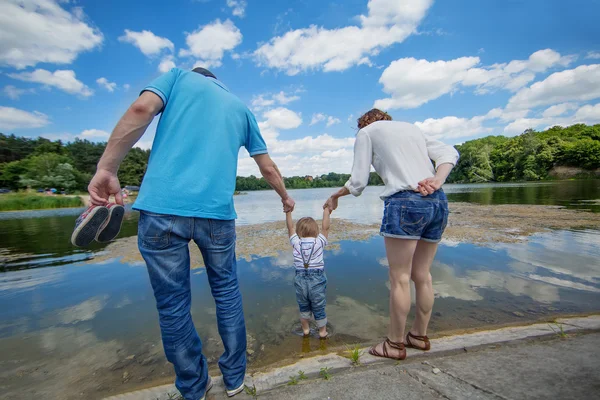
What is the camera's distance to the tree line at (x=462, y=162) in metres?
53.8

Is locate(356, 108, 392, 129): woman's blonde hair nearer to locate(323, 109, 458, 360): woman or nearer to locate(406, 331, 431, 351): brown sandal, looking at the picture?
locate(323, 109, 458, 360): woman

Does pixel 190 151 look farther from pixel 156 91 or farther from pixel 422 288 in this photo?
pixel 422 288

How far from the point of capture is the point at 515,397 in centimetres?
164

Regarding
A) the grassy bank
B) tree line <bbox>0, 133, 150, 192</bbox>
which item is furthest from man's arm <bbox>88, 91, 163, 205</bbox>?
tree line <bbox>0, 133, 150, 192</bbox>

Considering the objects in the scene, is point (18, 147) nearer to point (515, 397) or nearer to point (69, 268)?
point (69, 268)

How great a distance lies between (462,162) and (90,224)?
329 ft

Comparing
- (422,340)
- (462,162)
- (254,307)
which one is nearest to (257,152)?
(422,340)

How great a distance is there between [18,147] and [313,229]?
10342cm

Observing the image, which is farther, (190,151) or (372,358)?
(372,358)

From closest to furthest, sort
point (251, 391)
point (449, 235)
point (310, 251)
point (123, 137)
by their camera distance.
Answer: point (123, 137)
point (251, 391)
point (310, 251)
point (449, 235)

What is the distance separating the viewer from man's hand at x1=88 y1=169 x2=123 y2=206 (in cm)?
169

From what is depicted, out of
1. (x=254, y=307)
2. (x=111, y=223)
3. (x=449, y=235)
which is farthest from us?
(x=449, y=235)

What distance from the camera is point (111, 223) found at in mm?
1815

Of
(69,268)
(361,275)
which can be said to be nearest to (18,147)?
(69,268)
